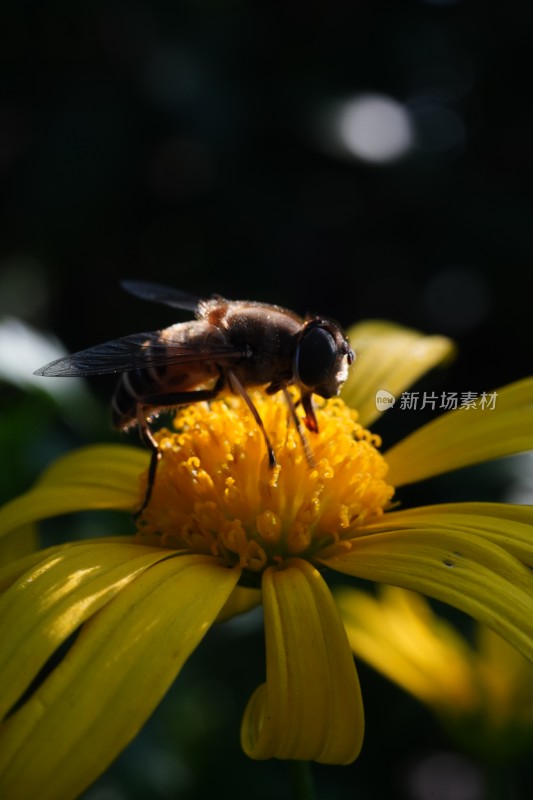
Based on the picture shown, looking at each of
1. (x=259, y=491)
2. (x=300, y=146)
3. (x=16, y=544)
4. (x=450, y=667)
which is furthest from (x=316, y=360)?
(x=300, y=146)

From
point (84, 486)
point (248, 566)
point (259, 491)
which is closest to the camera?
point (248, 566)

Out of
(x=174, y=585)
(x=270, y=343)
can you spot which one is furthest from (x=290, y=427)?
(x=174, y=585)

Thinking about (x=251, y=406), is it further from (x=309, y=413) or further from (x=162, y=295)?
(x=162, y=295)

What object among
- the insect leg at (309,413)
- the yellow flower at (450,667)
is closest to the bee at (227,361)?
the insect leg at (309,413)

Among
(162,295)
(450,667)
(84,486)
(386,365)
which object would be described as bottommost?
(450,667)

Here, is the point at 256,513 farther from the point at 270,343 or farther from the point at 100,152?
the point at 100,152

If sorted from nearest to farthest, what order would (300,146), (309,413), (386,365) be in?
(309,413) → (386,365) → (300,146)

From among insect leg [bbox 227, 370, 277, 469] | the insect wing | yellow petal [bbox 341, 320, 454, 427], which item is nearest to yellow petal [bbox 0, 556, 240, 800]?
insect leg [bbox 227, 370, 277, 469]
